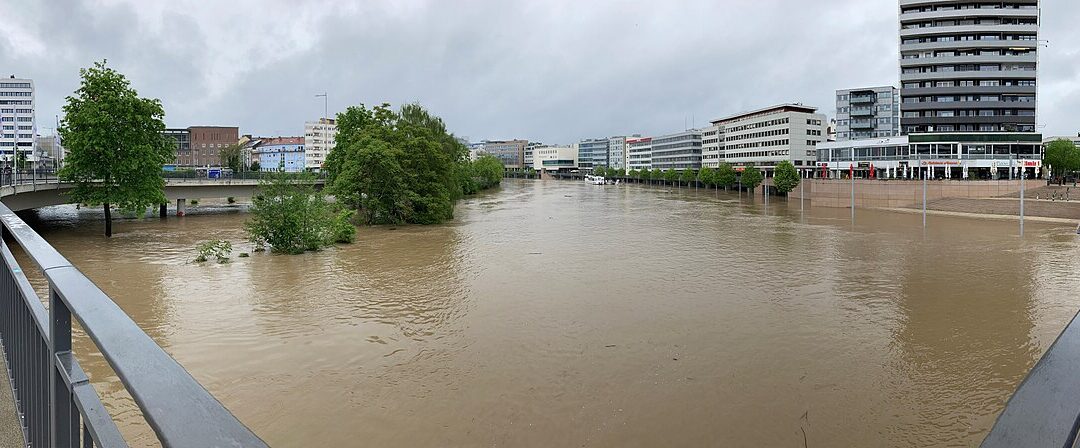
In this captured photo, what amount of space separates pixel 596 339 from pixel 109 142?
30.8 meters

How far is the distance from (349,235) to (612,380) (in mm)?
25857

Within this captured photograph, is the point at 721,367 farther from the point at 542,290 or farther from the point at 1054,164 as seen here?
the point at 1054,164

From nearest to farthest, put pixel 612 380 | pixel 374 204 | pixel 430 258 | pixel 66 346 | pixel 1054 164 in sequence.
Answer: pixel 66 346
pixel 612 380
pixel 430 258
pixel 374 204
pixel 1054 164

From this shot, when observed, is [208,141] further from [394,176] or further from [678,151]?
[394,176]

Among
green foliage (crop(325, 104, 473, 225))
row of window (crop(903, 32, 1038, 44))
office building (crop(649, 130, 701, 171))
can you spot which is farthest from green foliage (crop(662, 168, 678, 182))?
green foliage (crop(325, 104, 473, 225))

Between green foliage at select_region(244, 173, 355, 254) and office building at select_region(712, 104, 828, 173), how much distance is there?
94.7 metres

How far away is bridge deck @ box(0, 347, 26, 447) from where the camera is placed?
3789 millimetres

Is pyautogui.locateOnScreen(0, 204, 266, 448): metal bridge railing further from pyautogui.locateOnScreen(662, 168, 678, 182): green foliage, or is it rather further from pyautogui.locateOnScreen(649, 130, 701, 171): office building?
pyautogui.locateOnScreen(649, 130, 701, 171): office building

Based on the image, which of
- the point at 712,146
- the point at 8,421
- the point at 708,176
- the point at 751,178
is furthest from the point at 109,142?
the point at 712,146

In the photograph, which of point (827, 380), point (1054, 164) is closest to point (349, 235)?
point (827, 380)

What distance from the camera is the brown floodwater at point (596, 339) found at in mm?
11508

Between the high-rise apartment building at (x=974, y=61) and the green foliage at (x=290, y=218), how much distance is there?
262ft

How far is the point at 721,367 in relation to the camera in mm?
14359

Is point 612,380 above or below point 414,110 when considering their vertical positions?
below
